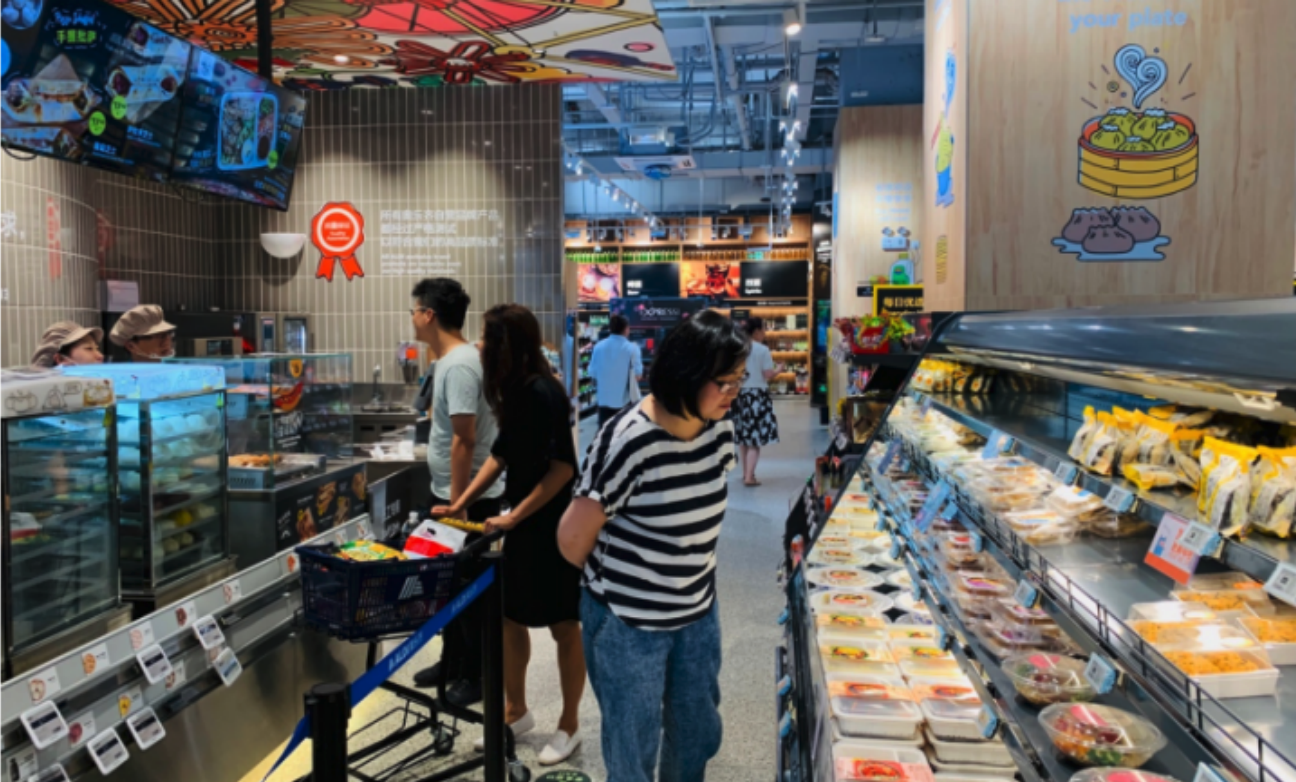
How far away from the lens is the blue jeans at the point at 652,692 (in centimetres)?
252

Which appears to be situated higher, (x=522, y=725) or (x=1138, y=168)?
(x=1138, y=168)

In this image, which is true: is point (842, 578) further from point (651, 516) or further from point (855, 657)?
point (651, 516)

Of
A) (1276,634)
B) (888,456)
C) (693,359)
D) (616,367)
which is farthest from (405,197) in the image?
(1276,634)

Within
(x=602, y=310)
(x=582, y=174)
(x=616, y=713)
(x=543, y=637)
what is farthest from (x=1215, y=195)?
(x=602, y=310)

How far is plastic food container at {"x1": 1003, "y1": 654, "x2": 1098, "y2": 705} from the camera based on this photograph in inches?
78.5

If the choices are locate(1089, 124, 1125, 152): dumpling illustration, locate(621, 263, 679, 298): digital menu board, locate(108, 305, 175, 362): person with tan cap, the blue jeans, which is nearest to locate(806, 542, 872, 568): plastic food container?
the blue jeans

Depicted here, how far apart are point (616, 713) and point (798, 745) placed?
0.65 metres

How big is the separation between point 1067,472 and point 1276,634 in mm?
459

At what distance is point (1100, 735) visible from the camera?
70.1 inches

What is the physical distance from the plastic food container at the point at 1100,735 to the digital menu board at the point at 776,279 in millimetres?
20402

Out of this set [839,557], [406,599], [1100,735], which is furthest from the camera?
[839,557]

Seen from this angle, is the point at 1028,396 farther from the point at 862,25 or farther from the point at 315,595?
the point at 862,25

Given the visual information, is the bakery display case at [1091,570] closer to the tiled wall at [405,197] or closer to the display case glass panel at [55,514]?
the display case glass panel at [55,514]

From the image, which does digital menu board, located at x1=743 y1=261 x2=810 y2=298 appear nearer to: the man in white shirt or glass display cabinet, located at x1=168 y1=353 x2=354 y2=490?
glass display cabinet, located at x1=168 y1=353 x2=354 y2=490
